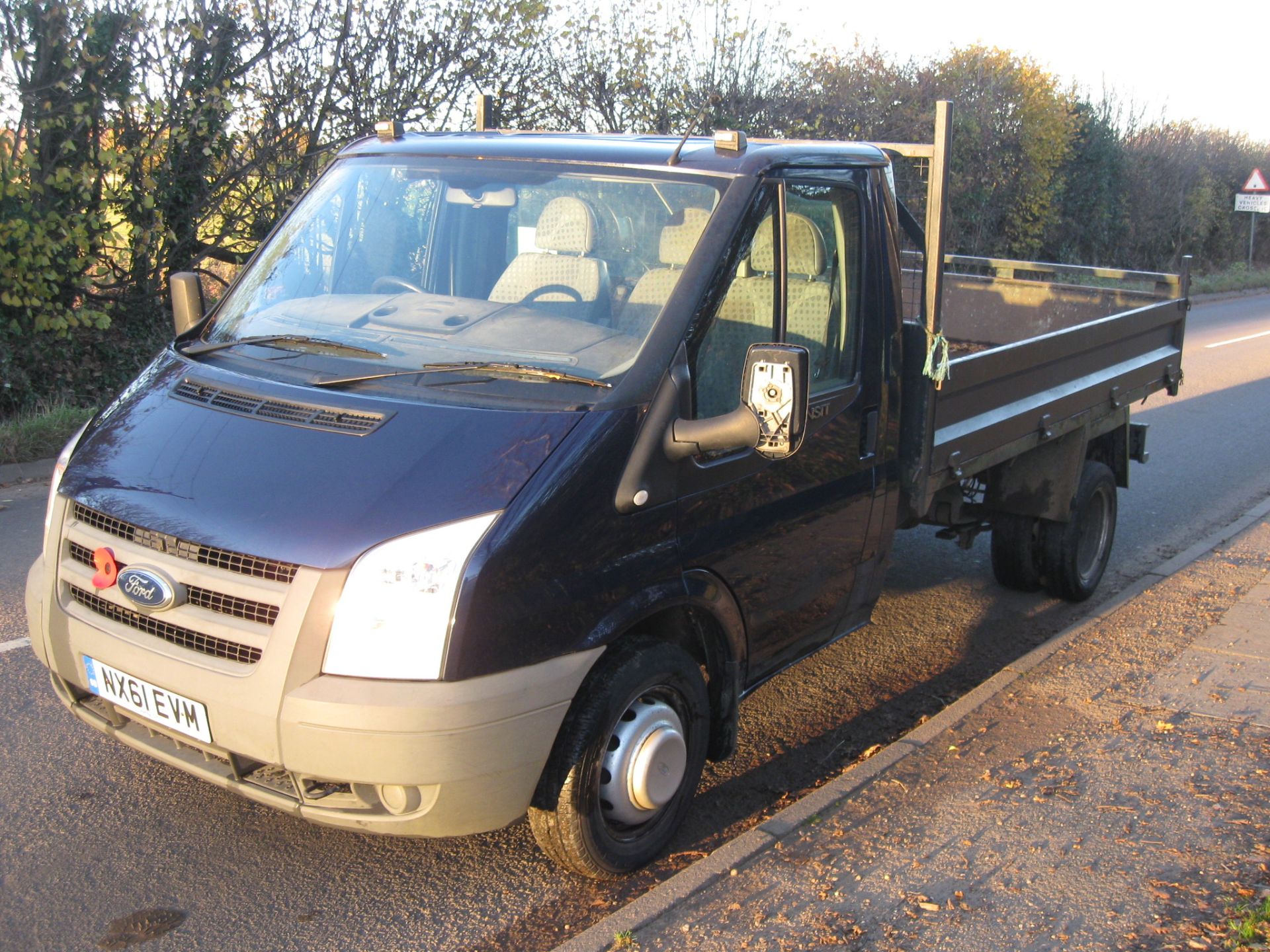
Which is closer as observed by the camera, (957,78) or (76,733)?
(76,733)

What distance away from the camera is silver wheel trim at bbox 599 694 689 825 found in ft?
11.1

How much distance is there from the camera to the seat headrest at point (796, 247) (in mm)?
3787

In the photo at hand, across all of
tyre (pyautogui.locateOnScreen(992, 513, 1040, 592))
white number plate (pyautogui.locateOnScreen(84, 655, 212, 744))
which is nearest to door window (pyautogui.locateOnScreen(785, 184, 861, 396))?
white number plate (pyautogui.locateOnScreen(84, 655, 212, 744))

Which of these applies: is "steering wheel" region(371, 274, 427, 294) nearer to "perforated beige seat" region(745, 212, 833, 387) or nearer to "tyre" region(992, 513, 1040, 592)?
"perforated beige seat" region(745, 212, 833, 387)

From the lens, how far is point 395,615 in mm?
2889

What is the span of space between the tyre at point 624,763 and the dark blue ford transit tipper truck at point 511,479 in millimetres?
11

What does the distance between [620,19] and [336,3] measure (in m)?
5.44

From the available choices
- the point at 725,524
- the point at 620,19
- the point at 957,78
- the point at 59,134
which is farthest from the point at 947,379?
the point at 957,78

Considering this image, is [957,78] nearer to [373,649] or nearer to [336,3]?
[336,3]

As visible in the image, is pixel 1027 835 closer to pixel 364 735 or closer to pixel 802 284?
pixel 802 284

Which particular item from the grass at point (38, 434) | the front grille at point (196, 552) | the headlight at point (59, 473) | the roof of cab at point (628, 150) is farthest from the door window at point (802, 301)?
the grass at point (38, 434)

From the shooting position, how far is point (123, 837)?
3684 millimetres

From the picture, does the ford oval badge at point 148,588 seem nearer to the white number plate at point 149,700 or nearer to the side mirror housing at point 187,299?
the white number plate at point 149,700

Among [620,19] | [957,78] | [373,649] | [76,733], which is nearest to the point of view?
[373,649]
